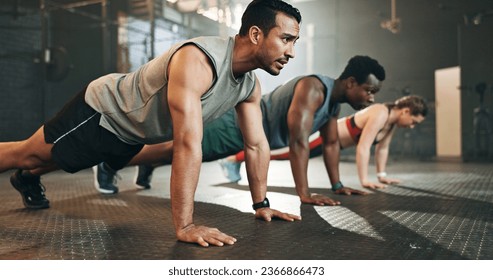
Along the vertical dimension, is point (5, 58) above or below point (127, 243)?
above

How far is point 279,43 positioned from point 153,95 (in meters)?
0.49

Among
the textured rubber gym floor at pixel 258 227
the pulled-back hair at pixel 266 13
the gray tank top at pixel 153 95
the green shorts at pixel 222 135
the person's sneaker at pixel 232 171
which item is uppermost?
the pulled-back hair at pixel 266 13

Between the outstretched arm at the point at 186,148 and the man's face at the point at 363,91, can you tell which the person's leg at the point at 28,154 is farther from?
the man's face at the point at 363,91

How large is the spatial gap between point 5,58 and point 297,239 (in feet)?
16.9

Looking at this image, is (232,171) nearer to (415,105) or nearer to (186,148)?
(415,105)

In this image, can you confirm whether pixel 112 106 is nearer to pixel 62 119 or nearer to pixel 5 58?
pixel 62 119

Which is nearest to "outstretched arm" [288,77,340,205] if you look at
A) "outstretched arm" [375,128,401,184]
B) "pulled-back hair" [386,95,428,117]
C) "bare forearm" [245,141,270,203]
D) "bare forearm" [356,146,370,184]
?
"bare forearm" [245,141,270,203]

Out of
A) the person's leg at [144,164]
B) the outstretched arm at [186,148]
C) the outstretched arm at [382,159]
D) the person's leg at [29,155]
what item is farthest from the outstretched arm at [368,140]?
the person's leg at [29,155]

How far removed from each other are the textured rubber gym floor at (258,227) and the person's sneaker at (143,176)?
18 cm

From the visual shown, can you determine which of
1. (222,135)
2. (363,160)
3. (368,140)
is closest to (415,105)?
(368,140)

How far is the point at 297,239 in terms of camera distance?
1.44m

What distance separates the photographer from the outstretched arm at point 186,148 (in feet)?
4.38

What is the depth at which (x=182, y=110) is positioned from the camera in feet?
4.38
